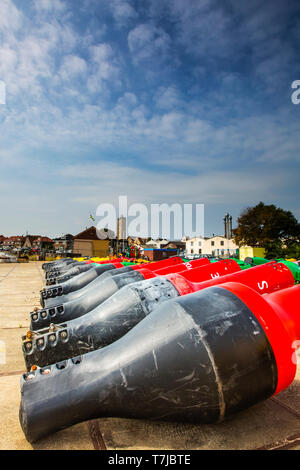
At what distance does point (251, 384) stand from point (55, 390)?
1.31m

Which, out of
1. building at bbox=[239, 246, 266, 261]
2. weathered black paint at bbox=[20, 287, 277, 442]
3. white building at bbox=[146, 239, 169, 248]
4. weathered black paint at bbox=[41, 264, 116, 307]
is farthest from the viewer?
white building at bbox=[146, 239, 169, 248]

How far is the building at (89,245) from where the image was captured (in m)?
54.1

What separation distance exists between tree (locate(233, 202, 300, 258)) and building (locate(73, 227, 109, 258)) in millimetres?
24511

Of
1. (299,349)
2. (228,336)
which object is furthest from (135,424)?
(299,349)

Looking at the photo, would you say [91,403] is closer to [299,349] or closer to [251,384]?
[251,384]

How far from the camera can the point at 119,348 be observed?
2127 mm

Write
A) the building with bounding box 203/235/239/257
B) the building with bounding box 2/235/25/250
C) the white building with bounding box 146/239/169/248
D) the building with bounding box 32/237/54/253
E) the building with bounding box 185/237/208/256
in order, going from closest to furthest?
1. the building with bounding box 203/235/239/257
2. the building with bounding box 185/237/208/256
3. the building with bounding box 32/237/54/253
4. the white building with bounding box 146/239/169/248
5. the building with bounding box 2/235/25/250

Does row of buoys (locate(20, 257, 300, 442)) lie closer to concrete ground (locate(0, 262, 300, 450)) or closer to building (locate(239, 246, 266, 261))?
concrete ground (locate(0, 262, 300, 450))

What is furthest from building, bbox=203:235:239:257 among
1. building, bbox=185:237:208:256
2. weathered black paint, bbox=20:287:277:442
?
weathered black paint, bbox=20:287:277:442

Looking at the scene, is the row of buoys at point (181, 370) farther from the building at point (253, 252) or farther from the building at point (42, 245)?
the building at point (42, 245)

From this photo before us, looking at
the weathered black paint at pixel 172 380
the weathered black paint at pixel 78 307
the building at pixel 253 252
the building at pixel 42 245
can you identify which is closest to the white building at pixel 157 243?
the building at pixel 42 245

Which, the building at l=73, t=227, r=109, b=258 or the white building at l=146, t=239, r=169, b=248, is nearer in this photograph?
the building at l=73, t=227, r=109, b=258

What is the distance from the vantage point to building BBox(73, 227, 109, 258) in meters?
54.1

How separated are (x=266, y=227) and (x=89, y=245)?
1278 inches
